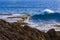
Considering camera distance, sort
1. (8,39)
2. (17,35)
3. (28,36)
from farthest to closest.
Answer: (28,36) < (17,35) < (8,39)

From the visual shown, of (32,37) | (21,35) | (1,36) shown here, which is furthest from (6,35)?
(32,37)

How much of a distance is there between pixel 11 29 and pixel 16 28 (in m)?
0.26

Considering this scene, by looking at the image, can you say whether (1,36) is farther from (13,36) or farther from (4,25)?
(4,25)

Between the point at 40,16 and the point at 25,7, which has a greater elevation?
the point at 25,7

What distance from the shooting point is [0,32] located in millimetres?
5258

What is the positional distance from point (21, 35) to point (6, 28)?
1.14 feet

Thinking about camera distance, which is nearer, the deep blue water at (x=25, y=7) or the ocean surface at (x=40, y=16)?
the ocean surface at (x=40, y=16)

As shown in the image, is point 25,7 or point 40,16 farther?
point 25,7

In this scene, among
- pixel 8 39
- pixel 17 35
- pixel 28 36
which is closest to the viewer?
pixel 8 39

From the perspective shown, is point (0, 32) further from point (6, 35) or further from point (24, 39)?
point (24, 39)

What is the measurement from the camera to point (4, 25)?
→ 5926mm

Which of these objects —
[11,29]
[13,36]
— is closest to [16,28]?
[11,29]

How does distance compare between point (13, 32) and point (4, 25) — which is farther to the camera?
point (4, 25)

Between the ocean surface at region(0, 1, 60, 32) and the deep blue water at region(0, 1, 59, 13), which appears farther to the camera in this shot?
the deep blue water at region(0, 1, 59, 13)
